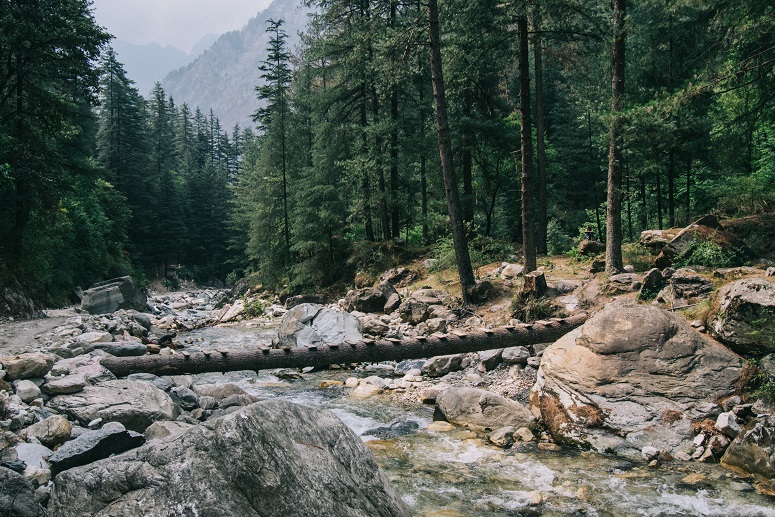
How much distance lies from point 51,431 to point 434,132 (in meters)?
18.6

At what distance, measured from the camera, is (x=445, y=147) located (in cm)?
1343

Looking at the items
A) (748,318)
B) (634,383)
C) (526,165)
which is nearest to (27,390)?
(634,383)

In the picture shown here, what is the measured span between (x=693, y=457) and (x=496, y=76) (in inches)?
751

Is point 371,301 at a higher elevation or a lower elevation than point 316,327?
higher

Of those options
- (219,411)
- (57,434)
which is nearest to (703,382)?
(219,411)

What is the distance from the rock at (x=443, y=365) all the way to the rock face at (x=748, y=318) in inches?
189

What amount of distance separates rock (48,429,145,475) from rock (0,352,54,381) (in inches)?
103

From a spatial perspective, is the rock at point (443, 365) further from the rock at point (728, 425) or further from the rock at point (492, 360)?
the rock at point (728, 425)

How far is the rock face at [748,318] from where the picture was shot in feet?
20.5

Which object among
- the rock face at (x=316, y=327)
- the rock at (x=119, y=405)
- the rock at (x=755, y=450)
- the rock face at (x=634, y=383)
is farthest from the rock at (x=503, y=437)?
the rock face at (x=316, y=327)

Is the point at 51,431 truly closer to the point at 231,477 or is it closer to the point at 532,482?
the point at 231,477

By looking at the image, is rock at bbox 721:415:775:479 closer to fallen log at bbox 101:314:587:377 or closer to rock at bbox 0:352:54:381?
fallen log at bbox 101:314:587:377

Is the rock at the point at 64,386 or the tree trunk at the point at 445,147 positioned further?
the tree trunk at the point at 445,147

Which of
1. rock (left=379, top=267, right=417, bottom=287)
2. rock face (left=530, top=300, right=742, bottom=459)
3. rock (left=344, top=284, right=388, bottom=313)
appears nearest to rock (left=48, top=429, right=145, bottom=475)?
rock face (left=530, top=300, right=742, bottom=459)
